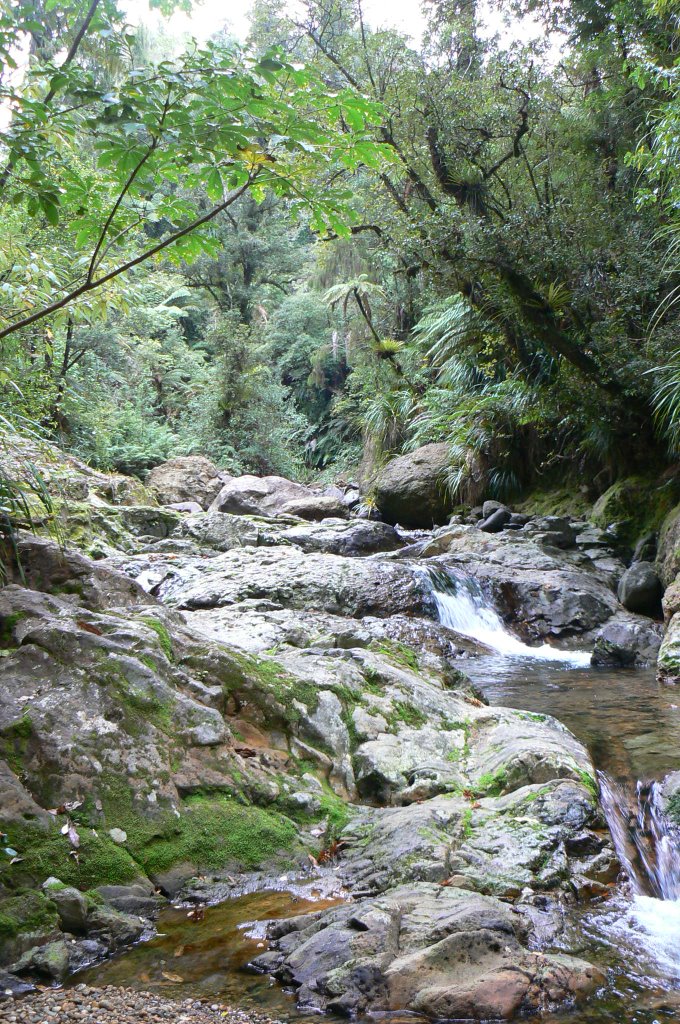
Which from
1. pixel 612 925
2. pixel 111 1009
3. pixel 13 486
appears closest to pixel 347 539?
pixel 13 486

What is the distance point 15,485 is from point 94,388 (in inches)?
471

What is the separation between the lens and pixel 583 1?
12695 millimetres

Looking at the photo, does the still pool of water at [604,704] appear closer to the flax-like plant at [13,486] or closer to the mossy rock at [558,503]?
the flax-like plant at [13,486]

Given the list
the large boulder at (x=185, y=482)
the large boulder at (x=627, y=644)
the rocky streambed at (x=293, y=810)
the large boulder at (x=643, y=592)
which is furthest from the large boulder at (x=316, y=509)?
the rocky streambed at (x=293, y=810)

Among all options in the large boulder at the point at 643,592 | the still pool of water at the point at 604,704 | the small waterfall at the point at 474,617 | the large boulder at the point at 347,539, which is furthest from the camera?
the large boulder at the point at 347,539

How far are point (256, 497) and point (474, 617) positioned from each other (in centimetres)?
755

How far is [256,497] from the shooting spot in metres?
15.3

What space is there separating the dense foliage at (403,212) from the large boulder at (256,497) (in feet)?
8.65

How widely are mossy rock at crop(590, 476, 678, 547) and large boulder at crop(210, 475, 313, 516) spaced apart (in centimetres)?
653

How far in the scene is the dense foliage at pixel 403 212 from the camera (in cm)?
279

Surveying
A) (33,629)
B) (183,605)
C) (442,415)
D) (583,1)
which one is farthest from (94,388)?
(33,629)

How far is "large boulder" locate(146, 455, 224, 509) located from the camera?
16.3 m

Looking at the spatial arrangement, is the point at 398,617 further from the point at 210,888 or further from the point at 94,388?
the point at 94,388

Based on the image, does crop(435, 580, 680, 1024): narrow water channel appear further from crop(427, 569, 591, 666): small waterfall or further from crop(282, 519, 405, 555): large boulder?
crop(282, 519, 405, 555): large boulder
